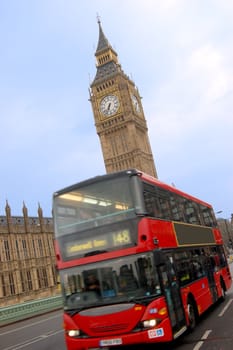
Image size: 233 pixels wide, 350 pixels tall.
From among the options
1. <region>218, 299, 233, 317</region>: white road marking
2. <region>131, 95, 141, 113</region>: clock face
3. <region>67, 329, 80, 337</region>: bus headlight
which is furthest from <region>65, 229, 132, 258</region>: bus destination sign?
<region>131, 95, 141, 113</region>: clock face

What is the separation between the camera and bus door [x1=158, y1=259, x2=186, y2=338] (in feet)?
28.9

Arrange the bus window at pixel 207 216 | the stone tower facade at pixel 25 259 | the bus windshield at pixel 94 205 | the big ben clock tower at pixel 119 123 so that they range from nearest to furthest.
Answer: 1. the bus windshield at pixel 94 205
2. the bus window at pixel 207 216
3. the stone tower facade at pixel 25 259
4. the big ben clock tower at pixel 119 123

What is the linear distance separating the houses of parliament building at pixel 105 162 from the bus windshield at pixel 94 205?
134 ft

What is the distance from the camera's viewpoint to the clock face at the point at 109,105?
296 ft

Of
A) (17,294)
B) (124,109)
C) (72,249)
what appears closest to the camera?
(72,249)

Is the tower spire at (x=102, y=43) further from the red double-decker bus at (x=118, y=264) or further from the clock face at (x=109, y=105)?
the red double-decker bus at (x=118, y=264)

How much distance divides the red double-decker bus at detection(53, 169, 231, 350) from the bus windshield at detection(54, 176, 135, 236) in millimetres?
23

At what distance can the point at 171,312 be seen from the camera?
29.1 ft

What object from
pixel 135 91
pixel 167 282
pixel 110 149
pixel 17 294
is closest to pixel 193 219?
pixel 167 282

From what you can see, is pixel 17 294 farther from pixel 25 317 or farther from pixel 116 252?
pixel 116 252

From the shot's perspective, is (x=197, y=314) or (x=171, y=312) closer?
(x=171, y=312)

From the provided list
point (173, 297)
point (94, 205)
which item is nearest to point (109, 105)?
point (94, 205)

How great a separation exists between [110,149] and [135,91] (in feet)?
57.4

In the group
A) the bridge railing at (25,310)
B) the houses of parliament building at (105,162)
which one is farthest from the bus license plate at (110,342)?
the houses of parliament building at (105,162)
